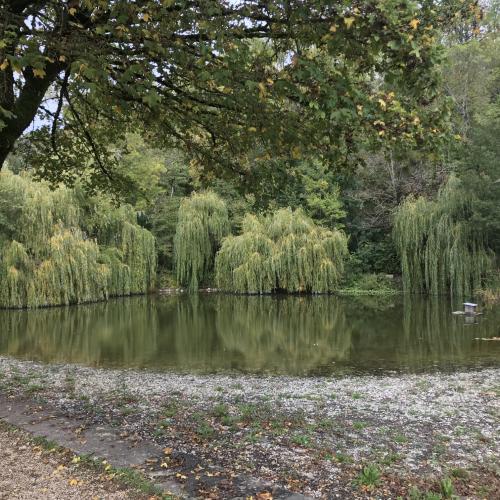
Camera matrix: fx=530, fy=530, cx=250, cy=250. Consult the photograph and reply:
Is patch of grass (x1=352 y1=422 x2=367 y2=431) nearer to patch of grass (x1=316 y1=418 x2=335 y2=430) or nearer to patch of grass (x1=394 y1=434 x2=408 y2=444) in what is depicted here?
patch of grass (x1=316 y1=418 x2=335 y2=430)

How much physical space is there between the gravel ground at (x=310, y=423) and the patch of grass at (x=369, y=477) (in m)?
0.02

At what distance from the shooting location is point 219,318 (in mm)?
17578

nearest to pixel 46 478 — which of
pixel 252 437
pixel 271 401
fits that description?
pixel 252 437

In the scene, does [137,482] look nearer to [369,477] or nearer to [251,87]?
[369,477]

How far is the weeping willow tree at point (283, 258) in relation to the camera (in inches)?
918

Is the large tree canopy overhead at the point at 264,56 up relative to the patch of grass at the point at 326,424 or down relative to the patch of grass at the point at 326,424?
up

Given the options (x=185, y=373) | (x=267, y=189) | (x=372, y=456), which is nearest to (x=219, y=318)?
(x=185, y=373)

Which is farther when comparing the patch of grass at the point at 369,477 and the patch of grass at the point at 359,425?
the patch of grass at the point at 359,425

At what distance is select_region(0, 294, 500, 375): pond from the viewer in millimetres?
10922

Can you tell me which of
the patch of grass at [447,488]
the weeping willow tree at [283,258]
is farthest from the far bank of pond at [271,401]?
the weeping willow tree at [283,258]

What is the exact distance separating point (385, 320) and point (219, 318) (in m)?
5.34

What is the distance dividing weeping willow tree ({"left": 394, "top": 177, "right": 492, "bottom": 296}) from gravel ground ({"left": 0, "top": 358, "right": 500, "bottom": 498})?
11630 millimetres

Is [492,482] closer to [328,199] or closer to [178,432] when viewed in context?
[178,432]

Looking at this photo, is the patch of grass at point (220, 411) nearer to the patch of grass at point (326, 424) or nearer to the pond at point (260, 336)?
the patch of grass at point (326, 424)
